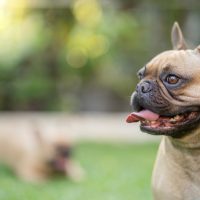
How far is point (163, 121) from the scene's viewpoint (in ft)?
15.3

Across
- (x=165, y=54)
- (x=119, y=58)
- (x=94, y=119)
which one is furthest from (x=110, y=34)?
(x=165, y=54)

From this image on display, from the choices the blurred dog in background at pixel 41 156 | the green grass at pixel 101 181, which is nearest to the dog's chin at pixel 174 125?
the green grass at pixel 101 181

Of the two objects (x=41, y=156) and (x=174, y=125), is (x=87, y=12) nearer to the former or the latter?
(x=41, y=156)

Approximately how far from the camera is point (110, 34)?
37.8 ft

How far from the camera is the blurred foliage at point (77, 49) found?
37.3 ft

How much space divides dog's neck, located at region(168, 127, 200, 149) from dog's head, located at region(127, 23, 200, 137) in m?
0.05

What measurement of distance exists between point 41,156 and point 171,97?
3715 millimetres

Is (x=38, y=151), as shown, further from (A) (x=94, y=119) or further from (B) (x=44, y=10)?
(B) (x=44, y=10)

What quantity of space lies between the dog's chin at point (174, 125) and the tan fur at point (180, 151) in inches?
2.4

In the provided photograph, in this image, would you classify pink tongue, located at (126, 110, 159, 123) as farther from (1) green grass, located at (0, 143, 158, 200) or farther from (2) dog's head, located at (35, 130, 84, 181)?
(2) dog's head, located at (35, 130, 84, 181)

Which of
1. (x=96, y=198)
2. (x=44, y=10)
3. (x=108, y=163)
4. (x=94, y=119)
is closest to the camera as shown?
(x=96, y=198)

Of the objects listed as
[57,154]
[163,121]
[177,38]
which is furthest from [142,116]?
[57,154]

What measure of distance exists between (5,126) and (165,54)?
4711mm

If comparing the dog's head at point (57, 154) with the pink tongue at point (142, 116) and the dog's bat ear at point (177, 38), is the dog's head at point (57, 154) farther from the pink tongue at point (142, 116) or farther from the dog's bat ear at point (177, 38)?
the pink tongue at point (142, 116)
